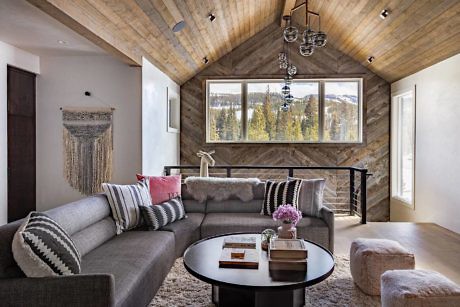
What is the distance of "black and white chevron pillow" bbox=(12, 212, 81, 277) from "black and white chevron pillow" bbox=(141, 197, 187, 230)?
1.39 m

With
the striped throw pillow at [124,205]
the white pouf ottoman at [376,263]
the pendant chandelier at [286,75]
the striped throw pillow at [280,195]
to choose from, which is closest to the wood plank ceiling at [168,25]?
the pendant chandelier at [286,75]

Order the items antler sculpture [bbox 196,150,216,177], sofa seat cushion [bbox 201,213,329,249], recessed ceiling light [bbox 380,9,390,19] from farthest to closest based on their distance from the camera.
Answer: antler sculpture [bbox 196,150,216,177] → recessed ceiling light [bbox 380,9,390,19] → sofa seat cushion [bbox 201,213,329,249]

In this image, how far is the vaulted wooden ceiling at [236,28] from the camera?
351 cm

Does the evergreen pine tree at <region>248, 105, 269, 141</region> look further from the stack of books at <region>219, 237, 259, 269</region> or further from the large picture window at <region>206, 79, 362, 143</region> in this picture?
the stack of books at <region>219, 237, 259, 269</region>

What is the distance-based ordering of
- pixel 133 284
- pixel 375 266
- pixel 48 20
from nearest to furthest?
1. pixel 133 284
2. pixel 375 266
3. pixel 48 20

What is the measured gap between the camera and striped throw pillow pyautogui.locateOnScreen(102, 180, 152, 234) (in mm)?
3471

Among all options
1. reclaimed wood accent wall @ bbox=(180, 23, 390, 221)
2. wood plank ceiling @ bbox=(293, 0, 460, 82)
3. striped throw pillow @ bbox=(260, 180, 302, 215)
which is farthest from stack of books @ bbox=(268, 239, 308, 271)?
reclaimed wood accent wall @ bbox=(180, 23, 390, 221)

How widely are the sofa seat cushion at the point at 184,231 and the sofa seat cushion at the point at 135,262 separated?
0.60 ft

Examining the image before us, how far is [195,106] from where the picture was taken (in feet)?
24.6

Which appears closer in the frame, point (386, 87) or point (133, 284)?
point (133, 284)

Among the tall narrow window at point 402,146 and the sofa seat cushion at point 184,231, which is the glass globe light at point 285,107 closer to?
the tall narrow window at point 402,146

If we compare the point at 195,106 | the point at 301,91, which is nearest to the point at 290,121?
the point at 301,91

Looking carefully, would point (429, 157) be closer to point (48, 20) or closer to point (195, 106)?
point (195, 106)

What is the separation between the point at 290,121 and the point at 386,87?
1988mm
